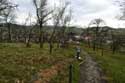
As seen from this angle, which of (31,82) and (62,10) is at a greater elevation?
(62,10)

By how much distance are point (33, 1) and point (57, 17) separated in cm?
671

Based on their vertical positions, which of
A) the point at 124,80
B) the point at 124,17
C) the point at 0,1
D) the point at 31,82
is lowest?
the point at 124,80

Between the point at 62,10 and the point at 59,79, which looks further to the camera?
the point at 62,10

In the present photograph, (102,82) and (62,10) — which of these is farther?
(62,10)

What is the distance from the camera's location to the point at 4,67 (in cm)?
2120

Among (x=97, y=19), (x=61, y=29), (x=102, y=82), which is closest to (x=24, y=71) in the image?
(x=102, y=82)

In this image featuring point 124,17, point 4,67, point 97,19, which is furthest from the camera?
point 97,19

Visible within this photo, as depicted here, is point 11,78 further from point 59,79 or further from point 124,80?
point 124,80

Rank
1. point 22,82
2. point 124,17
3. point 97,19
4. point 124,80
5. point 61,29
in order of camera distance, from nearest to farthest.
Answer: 1. point 22,82
2. point 124,17
3. point 124,80
4. point 61,29
5. point 97,19

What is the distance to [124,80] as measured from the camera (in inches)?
969

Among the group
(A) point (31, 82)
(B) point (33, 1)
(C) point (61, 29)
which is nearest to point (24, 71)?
(A) point (31, 82)

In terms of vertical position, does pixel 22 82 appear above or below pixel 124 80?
above

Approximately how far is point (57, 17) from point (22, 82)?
41.6m

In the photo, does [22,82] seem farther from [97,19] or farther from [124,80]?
[97,19]
